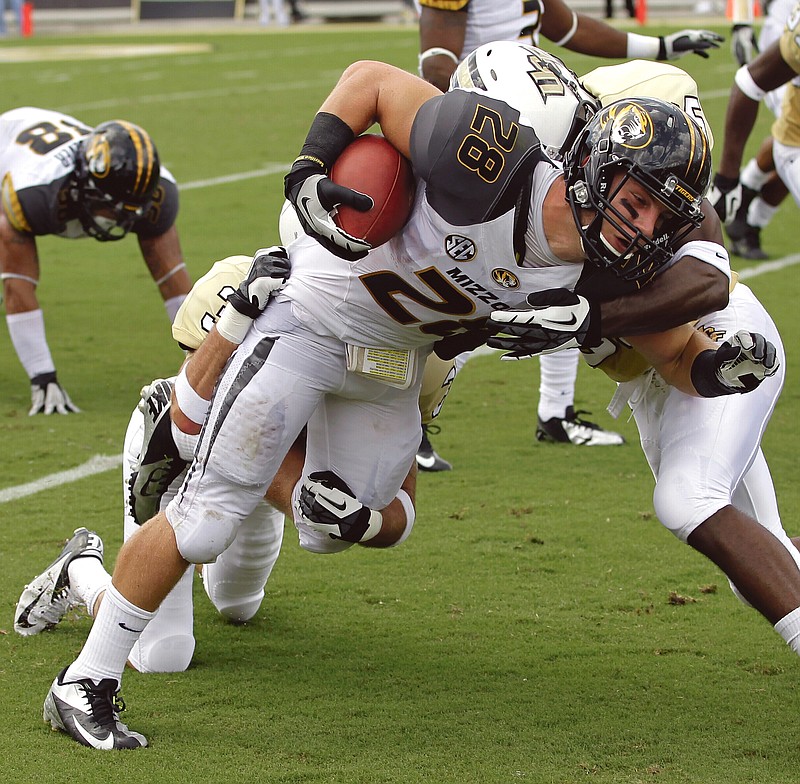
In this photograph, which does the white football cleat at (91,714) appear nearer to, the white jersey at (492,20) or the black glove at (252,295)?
the black glove at (252,295)

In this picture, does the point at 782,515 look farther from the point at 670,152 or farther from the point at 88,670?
the point at 88,670

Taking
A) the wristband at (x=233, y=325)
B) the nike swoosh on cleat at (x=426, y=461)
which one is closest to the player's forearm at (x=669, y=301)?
the wristband at (x=233, y=325)

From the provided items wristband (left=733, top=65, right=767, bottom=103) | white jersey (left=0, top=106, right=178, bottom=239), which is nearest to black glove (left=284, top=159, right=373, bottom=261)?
white jersey (left=0, top=106, right=178, bottom=239)

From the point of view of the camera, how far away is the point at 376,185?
9.50 ft

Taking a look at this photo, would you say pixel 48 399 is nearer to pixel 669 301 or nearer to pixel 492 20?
pixel 492 20

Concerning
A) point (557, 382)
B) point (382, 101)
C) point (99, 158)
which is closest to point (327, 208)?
point (382, 101)

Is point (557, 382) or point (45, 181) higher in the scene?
point (45, 181)

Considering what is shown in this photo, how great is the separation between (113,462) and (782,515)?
2.40m

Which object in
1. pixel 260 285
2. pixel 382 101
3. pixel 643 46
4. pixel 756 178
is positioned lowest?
pixel 756 178

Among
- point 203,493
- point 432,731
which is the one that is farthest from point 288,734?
point 203,493

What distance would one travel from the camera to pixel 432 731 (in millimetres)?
3168

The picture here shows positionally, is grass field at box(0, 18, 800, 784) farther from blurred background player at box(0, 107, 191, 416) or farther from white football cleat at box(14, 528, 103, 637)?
blurred background player at box(0, 107, 191, 416)

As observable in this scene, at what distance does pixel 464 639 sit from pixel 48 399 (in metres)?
2.71

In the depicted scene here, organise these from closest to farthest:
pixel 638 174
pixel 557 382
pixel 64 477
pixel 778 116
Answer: pixel 638 174 < pixel 64 477 < pixel 557 382 < pixel 778 116
